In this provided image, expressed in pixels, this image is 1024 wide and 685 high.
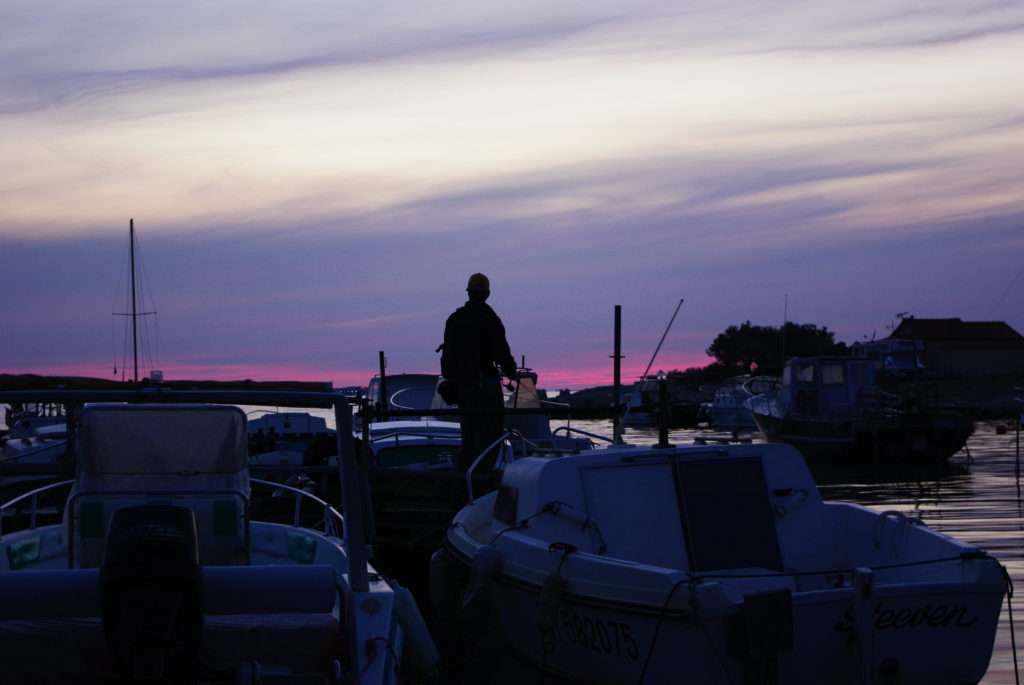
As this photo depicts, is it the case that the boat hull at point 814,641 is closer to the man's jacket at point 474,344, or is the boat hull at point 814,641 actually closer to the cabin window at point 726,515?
the cabin window at point 726,515

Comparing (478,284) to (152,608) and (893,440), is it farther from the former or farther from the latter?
(893,440)

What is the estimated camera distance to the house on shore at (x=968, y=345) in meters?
123

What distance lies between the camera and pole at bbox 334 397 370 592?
250 inches

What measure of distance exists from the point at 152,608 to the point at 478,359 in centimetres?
930

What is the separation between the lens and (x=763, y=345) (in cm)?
13988

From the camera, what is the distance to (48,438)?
23078mm

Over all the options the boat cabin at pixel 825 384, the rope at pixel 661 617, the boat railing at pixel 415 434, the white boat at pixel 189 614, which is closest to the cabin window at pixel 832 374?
the boat cabin at pixel 825 384

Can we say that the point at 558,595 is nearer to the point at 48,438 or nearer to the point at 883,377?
the point at 48,438

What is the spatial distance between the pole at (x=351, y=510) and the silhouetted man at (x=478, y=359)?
7.97 m

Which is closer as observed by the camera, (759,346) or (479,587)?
(479,587)

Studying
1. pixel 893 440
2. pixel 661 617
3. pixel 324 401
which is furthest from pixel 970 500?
pixel 324 401

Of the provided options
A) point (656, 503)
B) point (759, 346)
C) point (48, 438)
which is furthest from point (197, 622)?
point (759, 346)

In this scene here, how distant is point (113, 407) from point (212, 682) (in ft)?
7.91

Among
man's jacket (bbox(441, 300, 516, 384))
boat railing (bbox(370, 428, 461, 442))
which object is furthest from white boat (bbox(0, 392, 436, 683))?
boat railing (bbox(370, 428, 461, 442))
